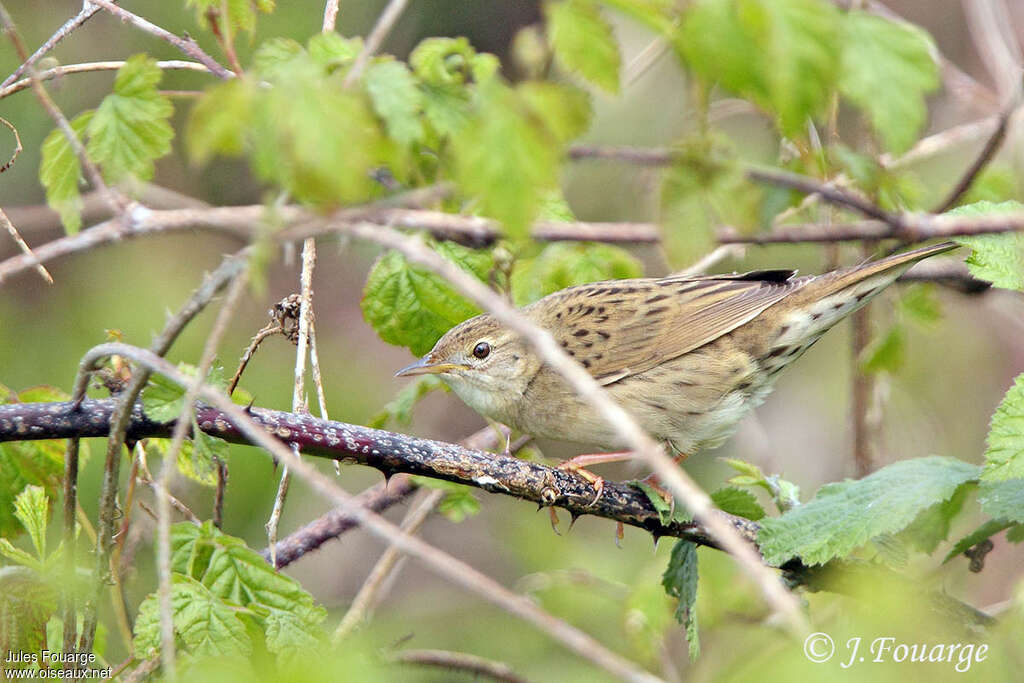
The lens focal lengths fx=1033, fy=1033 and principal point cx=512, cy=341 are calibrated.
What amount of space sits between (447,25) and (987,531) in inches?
293

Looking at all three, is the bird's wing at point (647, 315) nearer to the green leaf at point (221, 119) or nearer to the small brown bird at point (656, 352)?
the small brown bird at point (656, 352)

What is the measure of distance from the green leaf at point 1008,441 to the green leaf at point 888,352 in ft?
5.62

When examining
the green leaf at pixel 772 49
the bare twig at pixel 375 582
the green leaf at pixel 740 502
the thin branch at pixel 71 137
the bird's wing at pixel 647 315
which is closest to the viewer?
the green leaf at pixel 772 49

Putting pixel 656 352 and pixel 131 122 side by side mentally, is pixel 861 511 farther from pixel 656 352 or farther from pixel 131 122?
pixel 131 122

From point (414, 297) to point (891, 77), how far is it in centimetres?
208

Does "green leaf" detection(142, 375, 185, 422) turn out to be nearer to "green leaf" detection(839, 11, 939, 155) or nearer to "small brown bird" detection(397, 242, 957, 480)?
"small brown bird" detection(397, 242, 957, 480)

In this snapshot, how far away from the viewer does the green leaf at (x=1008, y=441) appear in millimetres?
2945

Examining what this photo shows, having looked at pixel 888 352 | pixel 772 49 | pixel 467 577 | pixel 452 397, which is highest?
pixel 772 49

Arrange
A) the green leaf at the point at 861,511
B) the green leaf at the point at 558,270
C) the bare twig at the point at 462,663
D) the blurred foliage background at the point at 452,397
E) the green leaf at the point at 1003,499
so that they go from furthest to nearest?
the blurred foliage background at the point at 452,397, the green leaf at the point at 558,270, the bare twig at the point at 462,663, the green leaf at the point at 861,511, the green leaf at the point at 1003,499

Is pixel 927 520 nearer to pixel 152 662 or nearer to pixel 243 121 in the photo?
pixel 152 662

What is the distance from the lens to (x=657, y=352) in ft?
15.3

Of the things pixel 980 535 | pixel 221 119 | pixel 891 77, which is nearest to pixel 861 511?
pixel 980 535

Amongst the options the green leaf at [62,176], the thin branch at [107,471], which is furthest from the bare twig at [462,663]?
the green leaf at [62,176]

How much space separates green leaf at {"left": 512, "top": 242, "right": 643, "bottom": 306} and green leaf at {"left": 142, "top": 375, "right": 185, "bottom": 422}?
1.73 metres
